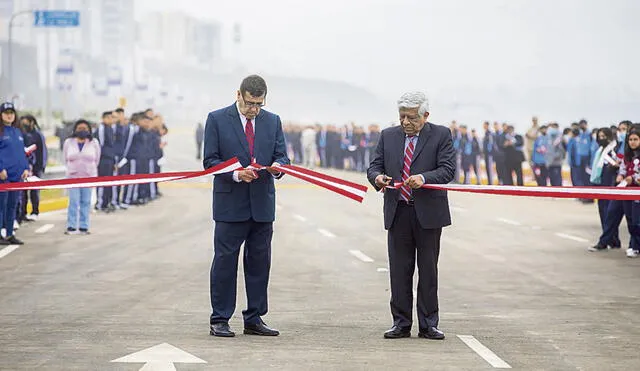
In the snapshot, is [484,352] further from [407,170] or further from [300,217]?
[300,217]

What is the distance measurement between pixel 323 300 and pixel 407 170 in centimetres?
303

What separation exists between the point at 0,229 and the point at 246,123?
33.7 feet

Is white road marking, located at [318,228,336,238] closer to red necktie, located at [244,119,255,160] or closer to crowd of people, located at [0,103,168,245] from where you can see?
crowd of people, located at [0,103,168,245]

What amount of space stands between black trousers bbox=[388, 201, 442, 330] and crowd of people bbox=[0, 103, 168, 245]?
367 inches

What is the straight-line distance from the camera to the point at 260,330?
10289 mm

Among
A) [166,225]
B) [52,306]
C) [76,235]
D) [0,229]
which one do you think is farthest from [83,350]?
[166,225]

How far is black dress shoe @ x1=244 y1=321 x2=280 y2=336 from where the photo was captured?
1027 centimetres

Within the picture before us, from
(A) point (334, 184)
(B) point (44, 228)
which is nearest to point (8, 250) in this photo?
(B) point (44, 228)

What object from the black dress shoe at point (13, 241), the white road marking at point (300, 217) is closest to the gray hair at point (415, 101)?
the black dress shoe at point (13, 241)

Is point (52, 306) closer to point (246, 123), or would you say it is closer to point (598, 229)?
point (246, 123)

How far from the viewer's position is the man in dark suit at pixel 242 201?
10164 millimetres

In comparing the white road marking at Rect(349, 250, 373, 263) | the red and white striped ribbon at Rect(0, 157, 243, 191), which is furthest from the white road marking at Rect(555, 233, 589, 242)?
the red and white striped ribbon at Rect(0, 157, 243, 191)

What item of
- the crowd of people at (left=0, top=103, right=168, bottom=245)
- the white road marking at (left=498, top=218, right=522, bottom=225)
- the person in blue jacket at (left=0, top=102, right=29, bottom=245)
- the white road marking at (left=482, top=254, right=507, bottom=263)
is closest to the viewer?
the white road marking at (left=482, top=254, right=507, bottom=263)

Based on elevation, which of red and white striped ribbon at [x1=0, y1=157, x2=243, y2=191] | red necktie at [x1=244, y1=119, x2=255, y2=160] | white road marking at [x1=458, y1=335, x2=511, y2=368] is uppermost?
red necktie at [x1=244, y1=119, x2=255, y2=160]
